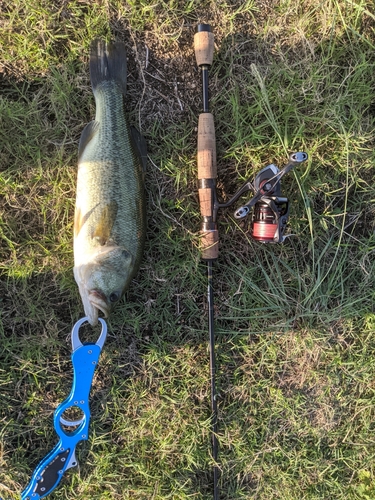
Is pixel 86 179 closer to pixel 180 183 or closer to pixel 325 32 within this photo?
pixel 180 183

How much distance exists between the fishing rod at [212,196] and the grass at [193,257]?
0.18 m

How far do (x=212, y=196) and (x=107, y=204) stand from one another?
25.2 inches

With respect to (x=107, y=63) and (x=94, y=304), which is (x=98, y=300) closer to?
(x=94, y=304)

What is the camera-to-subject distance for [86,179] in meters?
2.33

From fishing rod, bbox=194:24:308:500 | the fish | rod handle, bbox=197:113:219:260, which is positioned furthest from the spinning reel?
the fish

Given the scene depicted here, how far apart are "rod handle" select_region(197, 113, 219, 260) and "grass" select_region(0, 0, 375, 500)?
0.19m

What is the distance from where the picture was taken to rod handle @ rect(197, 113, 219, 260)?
→ 96.3 inches

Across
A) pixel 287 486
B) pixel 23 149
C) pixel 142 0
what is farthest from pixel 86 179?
pixel 287 486

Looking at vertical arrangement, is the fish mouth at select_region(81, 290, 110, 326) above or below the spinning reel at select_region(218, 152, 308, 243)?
below

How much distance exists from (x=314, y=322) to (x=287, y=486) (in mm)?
1164

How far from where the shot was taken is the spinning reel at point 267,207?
233 centimetres

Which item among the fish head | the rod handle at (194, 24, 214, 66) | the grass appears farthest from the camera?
the grass

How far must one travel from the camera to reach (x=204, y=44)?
7.90 feet

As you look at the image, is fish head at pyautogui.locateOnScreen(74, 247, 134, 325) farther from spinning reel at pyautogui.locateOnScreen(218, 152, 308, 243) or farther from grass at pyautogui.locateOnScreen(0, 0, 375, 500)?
spinning reel at pyautogui.locateOnScreen(218, 152, 308, 243)
